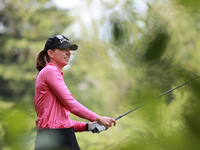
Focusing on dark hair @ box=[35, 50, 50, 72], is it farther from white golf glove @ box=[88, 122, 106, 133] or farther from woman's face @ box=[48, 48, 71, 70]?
white golf glove @ box=[88, 122, 106, 133]

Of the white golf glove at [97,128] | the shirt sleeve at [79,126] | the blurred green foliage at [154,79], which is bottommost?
the blurred green foliage at [154,79]

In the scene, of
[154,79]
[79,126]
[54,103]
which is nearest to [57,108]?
[54,103]

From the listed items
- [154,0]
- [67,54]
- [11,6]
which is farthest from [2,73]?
[154,0]

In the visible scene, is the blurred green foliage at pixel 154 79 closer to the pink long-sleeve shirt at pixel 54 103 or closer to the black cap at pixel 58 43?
the pink long-sleeve shirt at pixel 54 103

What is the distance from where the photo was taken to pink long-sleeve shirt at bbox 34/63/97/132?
649mm

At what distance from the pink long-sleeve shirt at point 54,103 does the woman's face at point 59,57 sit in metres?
0.06

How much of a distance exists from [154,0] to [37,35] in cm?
639

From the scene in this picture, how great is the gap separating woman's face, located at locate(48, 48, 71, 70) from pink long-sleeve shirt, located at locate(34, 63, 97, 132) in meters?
0.06

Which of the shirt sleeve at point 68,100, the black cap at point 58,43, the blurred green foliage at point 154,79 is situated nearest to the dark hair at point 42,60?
the black cap at point 58,43

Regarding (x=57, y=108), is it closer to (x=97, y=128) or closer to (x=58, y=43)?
(x=97, y=128)

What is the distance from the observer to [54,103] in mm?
659

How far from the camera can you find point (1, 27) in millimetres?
6496

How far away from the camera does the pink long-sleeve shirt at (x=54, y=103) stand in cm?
65

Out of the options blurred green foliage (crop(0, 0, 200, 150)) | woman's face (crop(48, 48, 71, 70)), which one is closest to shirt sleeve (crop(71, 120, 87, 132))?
woman's face (crop(48, 48, 71, 70))
